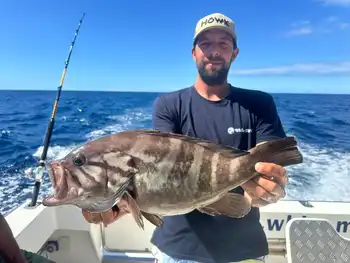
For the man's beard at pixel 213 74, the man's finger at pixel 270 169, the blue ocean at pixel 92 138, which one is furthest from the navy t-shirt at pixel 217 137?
the blue ocean at pixel 92 138

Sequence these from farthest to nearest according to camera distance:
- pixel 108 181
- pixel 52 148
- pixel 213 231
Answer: pixel 52 148, pixel 213 231, pixel 108 181

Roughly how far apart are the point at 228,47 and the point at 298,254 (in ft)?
5.14

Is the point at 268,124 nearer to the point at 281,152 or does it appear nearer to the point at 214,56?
the point at 214,56

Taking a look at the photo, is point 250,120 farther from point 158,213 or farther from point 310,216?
point 310,216

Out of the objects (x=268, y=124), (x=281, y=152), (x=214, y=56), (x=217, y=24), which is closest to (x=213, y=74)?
(x=214, y=56)

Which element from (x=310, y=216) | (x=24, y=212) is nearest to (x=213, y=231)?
(x=310, y=216)

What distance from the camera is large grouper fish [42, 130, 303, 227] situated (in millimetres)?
1226

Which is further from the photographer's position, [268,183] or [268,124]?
[268,124]

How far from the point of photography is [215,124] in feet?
6.10

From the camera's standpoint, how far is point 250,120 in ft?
6.12

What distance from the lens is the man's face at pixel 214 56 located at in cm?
189

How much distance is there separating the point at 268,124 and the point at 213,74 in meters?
0.41

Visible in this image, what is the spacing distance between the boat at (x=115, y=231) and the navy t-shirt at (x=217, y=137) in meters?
0.89

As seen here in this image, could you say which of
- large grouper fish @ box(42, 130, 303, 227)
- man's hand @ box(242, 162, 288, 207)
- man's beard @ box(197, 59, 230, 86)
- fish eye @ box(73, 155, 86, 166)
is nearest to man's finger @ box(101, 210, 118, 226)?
large grouper fish @ box(42, 130, 303, 227)
